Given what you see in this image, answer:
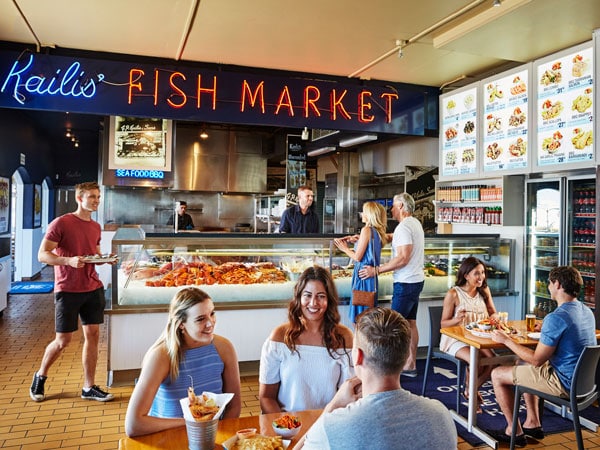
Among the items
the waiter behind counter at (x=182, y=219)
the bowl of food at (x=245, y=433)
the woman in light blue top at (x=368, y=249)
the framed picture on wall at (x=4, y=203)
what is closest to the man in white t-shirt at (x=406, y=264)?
the woman in light blue top at (x=368, y=249)

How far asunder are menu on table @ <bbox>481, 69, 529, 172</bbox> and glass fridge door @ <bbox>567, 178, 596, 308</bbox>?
2.10ft

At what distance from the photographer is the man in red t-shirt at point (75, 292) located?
164 inches

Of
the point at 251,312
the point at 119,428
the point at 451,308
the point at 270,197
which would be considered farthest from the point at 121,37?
the point at 270,197

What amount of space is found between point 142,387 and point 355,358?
947 mm

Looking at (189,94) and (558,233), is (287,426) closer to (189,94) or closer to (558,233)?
(189,94)

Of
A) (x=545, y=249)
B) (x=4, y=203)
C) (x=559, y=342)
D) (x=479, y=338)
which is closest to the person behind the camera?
(x=559, y=342)

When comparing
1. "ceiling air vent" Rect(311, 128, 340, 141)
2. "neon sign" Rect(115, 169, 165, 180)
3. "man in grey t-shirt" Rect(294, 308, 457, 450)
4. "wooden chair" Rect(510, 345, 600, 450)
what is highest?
"ceiling air vent" Rect(311, 128, 340, 141)

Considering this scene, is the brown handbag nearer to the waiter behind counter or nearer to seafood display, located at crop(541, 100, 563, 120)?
seafood display, located at crop(541, 100, 563, 120)

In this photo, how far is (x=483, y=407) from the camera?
13.7ft

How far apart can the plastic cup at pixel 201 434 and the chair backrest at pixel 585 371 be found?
239cm

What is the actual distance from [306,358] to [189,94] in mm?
3957

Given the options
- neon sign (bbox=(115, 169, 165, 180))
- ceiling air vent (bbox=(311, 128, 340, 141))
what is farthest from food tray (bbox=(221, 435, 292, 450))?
neon sign (bbox=(115, 169, 165, 180))

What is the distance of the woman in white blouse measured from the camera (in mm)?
2361

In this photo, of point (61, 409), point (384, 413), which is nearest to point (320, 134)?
point (61, 409)
